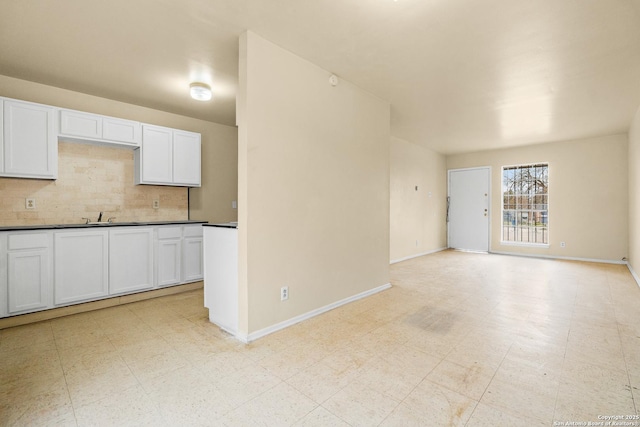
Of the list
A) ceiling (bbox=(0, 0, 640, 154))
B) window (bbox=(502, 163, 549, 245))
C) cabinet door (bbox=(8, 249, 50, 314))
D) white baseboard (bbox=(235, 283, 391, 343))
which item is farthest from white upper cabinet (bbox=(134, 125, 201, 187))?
window (bbox=(502, 163, 549, 245))

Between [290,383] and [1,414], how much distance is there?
1.54 m

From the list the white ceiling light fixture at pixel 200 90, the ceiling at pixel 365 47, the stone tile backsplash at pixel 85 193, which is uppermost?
the ceiling at pixel 365 47

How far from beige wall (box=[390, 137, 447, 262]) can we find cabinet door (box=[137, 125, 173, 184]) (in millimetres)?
3927

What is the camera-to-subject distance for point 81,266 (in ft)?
10.5

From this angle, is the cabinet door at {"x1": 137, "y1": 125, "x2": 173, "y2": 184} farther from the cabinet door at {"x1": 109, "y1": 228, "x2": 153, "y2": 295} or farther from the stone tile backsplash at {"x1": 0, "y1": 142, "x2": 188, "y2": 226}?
the cabinet door at {"x1": 109, "y1": 228, "x2": 153, "y2": 295}

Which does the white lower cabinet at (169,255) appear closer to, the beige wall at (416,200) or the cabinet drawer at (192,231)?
the cabinet drawer at (192,231)

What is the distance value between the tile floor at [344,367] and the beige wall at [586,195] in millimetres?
3068

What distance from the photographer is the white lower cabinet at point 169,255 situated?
12.4 ft

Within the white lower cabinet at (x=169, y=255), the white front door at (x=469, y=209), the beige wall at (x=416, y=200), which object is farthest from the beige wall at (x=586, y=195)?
the white lower cabinet at (x=169, y=255)

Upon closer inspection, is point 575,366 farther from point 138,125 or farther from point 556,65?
point 138,125

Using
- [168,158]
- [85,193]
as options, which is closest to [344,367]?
[168,158]

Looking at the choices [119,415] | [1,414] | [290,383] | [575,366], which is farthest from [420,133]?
[1,414]

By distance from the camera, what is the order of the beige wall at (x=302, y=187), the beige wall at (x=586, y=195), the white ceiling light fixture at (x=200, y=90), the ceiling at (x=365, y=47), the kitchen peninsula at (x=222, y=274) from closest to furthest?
the ceiling at (x=365, y=47)
the beige wall at (x=302, y=187)
the kitchen peninsula at (x=222, y=274)
the white ceiling light fixture at (x=200, y=90)
the beige wall at (x=586, y=195)

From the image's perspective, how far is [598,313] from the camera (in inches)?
120
